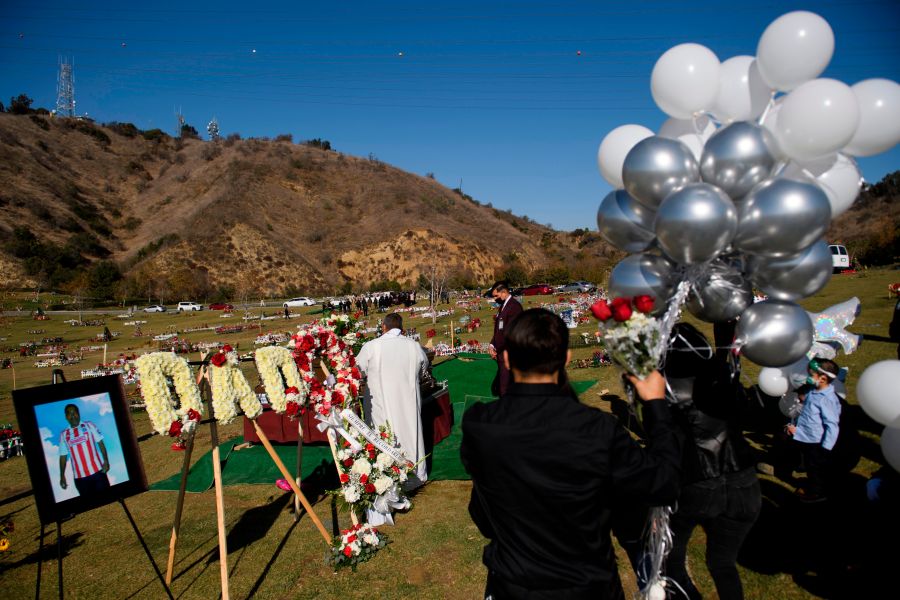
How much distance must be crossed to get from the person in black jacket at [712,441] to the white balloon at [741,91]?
4.36ft

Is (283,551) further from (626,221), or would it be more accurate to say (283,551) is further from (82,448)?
(626,221)

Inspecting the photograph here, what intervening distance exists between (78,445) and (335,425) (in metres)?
2.09

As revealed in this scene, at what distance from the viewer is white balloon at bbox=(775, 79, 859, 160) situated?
2252 millimetres

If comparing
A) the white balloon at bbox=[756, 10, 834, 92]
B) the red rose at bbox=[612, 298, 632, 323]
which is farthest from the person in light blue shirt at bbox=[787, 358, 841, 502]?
the red rose at bbox=[612, 298, 632, 323]

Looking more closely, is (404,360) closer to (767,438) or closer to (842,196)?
(842,196)

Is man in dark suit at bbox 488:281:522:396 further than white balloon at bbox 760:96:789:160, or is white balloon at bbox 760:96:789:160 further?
man in dark suit at bbox 488:281:522:396

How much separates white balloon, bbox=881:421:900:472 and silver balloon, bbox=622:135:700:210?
170 cm

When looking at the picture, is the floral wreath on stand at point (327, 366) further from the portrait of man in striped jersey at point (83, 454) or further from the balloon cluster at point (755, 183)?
the balloon cluster at point (755, 183)

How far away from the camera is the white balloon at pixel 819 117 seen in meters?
2.25

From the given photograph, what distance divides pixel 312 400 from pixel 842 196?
444 centimetres

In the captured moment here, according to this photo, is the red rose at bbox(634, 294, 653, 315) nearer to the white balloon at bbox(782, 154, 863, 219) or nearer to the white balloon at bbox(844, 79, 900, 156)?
the white balloon at bbox(782, 154, 863, 219)

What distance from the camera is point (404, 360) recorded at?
5844 millimetres

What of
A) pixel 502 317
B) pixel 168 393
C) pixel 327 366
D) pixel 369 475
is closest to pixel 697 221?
pixel 168 393

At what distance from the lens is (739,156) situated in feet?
7.88
